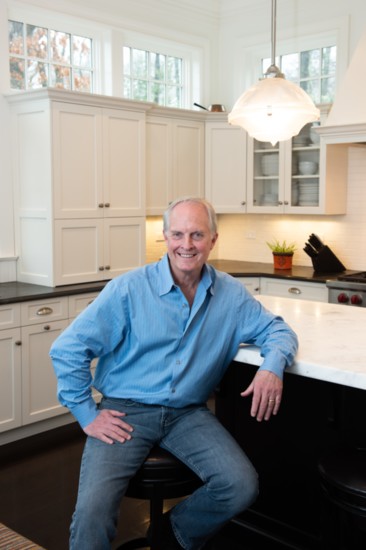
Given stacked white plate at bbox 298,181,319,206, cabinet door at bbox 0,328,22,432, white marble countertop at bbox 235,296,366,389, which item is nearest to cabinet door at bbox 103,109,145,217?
cabinet door at bbox 0,328,22,432

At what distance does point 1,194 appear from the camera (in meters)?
4.92

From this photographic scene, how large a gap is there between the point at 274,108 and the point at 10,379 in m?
2.42

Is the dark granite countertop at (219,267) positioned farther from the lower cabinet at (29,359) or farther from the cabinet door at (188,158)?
the cabinet door at (188,158)

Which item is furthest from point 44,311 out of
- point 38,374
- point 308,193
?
point 308,193

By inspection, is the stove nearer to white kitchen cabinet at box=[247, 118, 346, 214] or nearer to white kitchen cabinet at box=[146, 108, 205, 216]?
white kitchen cabinet at box=[247, 118, 346, 214]

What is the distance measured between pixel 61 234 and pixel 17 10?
1705mm

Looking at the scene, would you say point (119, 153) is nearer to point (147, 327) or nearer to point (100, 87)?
point (100, 87)

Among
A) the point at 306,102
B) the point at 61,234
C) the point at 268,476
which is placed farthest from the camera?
the point at 61,234

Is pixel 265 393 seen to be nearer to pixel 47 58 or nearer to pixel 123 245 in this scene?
pixel 123 245

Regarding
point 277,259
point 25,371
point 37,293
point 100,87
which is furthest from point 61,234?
point 277,259

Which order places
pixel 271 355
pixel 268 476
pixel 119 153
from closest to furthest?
1. pixel 271 355
2. pixel 268 476
3. pixel 119 153

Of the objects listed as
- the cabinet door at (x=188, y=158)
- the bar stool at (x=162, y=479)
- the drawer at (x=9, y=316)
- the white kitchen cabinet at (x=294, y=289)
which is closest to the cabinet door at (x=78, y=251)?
the drawer at (x=9, y=316)

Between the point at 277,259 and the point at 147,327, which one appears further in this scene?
the point at 277,259

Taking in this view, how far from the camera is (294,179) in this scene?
230 inches
